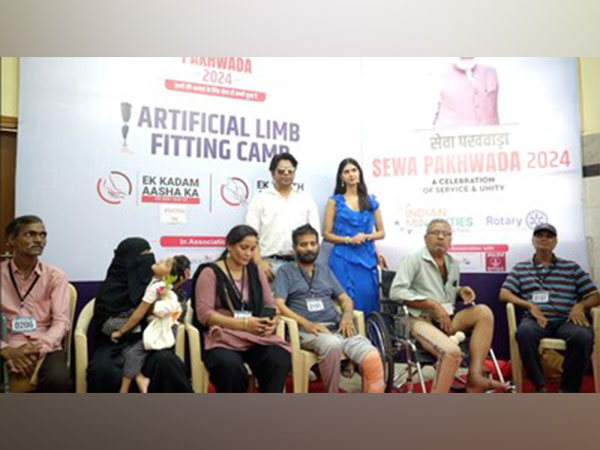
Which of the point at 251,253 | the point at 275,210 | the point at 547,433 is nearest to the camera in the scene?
the point at 547,433

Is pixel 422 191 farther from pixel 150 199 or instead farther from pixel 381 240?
pixel 150 199

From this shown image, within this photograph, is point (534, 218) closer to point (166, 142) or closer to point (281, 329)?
point (281, 329)

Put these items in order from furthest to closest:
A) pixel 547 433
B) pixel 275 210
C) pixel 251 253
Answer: pixel 275 210 < pixel 251 253 < pixel 547 433

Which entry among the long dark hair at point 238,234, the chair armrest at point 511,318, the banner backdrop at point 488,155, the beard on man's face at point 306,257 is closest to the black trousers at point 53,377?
the long dark hair at point 238,234

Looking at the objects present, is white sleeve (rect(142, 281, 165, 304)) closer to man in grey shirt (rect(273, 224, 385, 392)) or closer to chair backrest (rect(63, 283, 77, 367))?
chair backrest (rect(63, 283, 77, 367))

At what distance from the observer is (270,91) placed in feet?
11.4

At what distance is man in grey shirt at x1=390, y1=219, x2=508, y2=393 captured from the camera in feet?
10.5

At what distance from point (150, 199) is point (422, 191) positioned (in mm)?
1617

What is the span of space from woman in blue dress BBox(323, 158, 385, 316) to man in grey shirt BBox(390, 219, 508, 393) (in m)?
0.19

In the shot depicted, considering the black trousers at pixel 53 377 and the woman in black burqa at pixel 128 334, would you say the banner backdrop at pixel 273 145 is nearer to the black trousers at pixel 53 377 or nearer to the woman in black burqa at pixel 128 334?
the woman in black burqa at pixel 128 334

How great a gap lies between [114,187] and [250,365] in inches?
49.9

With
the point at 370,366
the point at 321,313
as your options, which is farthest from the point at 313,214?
the point at 370,366

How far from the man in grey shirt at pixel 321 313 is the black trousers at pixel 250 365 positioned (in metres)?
0.21
